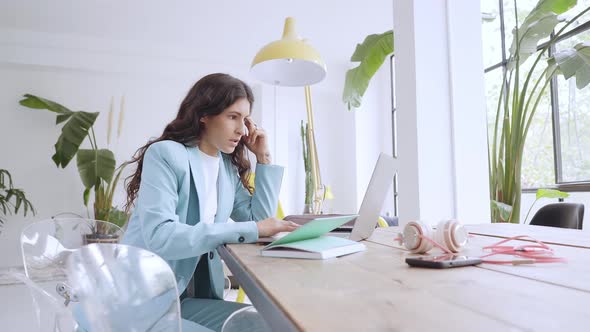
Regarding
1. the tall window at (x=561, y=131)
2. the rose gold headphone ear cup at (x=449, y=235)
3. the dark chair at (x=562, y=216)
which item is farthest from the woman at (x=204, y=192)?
the tall window at (x=561, y=131)

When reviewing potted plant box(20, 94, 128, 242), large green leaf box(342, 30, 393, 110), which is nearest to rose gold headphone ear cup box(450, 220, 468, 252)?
large green leaf box(342, 30, 393, 110)

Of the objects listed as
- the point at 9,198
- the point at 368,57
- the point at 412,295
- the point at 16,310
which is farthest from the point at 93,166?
the point at 412,295

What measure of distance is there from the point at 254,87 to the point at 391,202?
262cm

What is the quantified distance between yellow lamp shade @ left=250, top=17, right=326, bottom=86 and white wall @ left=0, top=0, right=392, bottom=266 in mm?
2175

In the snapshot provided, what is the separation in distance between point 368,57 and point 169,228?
2566 mm

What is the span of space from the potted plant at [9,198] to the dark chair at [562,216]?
16.6 ft

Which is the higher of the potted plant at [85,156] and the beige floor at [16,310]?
the potted plant at [85,156]

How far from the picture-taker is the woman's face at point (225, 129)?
1.53 meters

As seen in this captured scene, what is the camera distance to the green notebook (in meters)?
0.89

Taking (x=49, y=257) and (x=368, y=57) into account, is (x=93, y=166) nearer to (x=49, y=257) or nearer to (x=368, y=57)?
(x=368, y=57)

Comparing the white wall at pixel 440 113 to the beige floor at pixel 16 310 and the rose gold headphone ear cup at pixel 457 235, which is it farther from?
the rose gold headphone ear cup at pixel 457 235

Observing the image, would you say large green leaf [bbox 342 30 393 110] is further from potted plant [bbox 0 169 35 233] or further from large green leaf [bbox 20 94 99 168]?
potted plant [bbox 0 169 35 233]

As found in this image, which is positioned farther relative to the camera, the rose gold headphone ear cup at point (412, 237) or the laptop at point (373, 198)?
the laptop at point (373, 198)

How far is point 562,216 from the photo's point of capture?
2287mm
